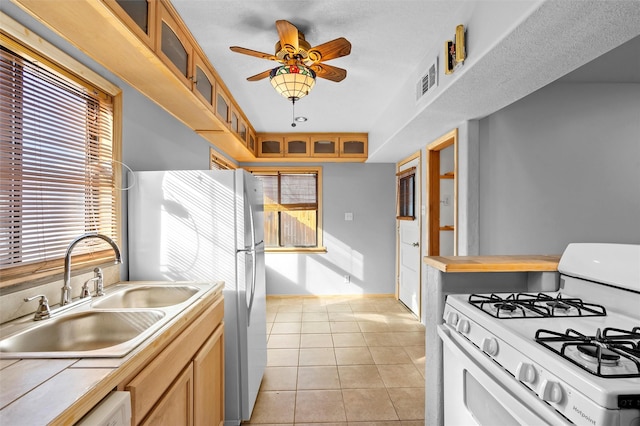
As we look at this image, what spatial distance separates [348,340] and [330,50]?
2.70 m

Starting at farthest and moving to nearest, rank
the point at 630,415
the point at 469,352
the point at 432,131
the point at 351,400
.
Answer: the point at 432,131 → the point at 351,400 → the point at 469,352 → the point at 630,415

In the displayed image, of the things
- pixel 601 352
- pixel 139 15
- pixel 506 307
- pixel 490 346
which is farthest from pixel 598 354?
pixel 139 15

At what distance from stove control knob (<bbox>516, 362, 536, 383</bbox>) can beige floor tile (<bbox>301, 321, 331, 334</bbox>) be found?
275 centimetres

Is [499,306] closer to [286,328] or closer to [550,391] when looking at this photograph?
[550,391]

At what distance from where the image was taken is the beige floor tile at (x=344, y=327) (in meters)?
3.53

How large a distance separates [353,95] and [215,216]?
6.24 feet

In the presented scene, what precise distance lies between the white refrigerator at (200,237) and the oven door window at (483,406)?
1290mm

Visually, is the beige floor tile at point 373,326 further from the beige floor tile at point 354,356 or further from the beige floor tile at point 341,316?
the beige floor tile at point 354,356

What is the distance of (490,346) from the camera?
109cm

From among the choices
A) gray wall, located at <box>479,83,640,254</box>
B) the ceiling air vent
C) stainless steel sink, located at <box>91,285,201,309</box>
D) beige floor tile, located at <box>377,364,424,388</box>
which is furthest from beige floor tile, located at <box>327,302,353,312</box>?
the ceiling air vent

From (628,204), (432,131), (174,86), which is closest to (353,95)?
(432,131)

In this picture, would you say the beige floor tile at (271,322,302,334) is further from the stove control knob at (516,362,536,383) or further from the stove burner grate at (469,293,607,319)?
the stove control knob at (516,362,536,383)

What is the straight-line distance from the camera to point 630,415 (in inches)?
27.9

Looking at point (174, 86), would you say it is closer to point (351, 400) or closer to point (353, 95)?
point (353, 95)
